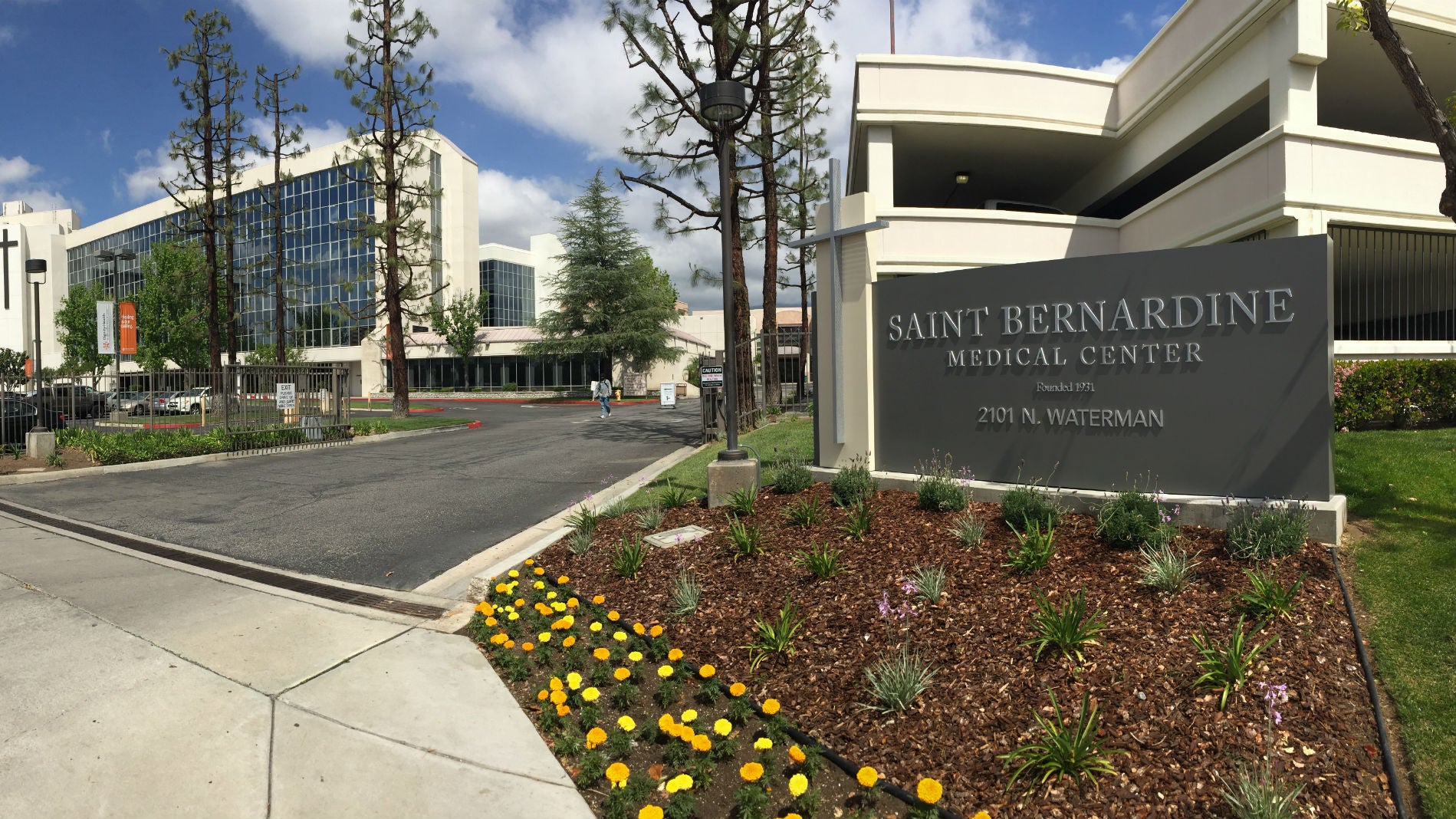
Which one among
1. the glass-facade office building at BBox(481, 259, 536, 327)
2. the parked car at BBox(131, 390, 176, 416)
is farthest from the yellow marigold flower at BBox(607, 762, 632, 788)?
the glass-facade office building at BBox(481, 259, 536, 327)

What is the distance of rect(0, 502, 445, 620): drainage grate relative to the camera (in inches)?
217

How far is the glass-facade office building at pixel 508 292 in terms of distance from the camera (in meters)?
63.1

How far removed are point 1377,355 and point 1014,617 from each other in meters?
10.9

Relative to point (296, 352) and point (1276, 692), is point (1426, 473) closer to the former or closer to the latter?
point (1276, 692)

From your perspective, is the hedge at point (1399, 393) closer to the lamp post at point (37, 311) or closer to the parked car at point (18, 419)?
the lamp post at point (37, 311)

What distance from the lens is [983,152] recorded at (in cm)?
1730

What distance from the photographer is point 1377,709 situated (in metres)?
3.26

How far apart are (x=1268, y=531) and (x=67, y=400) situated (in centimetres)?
2956

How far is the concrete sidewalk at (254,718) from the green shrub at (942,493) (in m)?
3.67

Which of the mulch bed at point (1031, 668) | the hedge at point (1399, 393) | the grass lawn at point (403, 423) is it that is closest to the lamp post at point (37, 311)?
the grass lawn at point (403, 423)

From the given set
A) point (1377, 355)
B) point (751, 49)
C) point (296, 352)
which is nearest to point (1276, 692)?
point (1377, 355)

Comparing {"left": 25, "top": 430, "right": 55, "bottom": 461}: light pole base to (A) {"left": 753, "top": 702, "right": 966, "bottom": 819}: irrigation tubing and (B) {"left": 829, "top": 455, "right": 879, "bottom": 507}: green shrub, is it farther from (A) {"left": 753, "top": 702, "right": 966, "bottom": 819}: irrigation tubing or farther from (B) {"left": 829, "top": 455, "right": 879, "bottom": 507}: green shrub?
(A) {"left": 753, "top": 702, "right": 966, "bottom": 819}: irrigation tubing

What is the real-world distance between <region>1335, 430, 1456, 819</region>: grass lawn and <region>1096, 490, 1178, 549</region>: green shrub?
1.06 m

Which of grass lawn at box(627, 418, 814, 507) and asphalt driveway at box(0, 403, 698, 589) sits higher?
grass lawn at box(627, 418, 814, 507)
